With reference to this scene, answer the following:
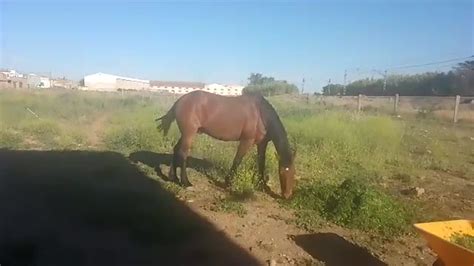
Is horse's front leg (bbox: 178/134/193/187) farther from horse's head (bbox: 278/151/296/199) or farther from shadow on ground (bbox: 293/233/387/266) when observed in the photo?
shadow on ground (bbox: 293/233/387/266)

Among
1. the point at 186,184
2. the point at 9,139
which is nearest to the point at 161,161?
the point at 186,184

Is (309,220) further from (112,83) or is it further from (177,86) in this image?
(112,83)

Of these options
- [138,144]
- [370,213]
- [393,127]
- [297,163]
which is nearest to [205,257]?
[370,213]

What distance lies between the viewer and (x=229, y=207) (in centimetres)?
614

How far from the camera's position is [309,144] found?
11.8m

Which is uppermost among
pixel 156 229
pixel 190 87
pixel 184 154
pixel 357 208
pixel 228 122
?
pixel 190 87

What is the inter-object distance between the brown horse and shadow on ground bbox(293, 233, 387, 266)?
7.38 feet

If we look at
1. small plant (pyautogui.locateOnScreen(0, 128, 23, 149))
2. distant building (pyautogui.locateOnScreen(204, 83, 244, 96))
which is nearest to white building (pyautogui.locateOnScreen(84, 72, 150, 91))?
distant building (pyautogui.locateOnScreen(204, 83, 244, 96))

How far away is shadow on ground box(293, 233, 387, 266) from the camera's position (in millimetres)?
4699

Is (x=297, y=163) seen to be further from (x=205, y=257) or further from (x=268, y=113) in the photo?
(x=205, y=257)

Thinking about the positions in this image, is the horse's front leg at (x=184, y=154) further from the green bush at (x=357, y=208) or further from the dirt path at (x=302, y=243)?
the green bush at (x=357, y=208)

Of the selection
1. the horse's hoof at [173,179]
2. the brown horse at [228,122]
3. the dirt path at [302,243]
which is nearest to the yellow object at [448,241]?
the dirt path at [302,243]

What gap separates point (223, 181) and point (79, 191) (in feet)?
8.49

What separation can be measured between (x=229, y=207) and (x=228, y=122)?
2.02 meters
